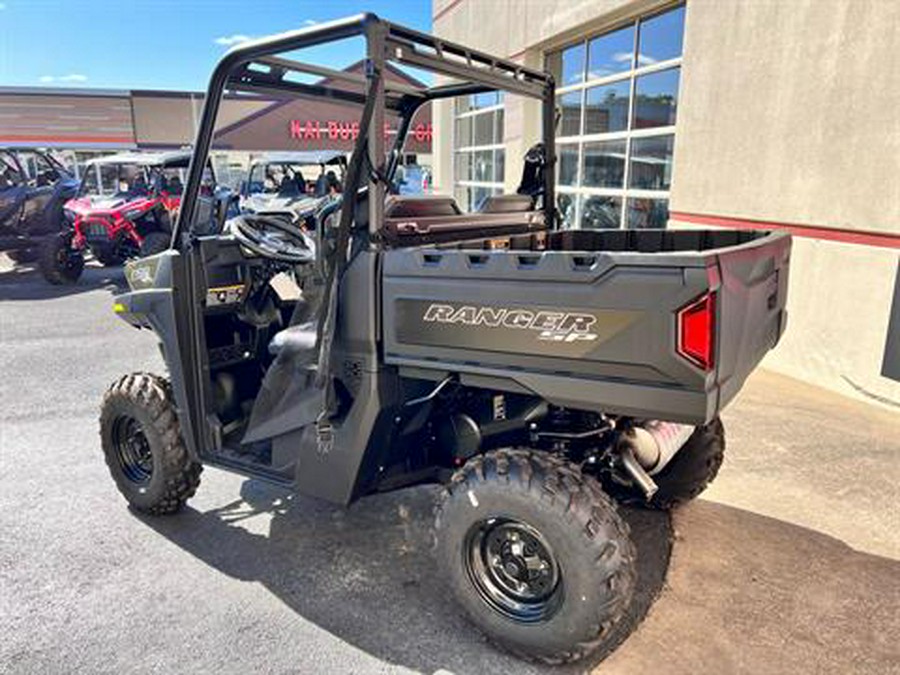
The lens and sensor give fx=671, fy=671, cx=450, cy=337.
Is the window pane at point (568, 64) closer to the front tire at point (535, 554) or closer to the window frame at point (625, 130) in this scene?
the window frame at point (625, 130)

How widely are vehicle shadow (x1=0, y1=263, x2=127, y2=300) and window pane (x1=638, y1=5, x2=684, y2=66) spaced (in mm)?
8486

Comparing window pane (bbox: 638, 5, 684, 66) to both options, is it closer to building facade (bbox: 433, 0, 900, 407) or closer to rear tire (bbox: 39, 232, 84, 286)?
building facade (bbox: 433, 0, 900, 407)

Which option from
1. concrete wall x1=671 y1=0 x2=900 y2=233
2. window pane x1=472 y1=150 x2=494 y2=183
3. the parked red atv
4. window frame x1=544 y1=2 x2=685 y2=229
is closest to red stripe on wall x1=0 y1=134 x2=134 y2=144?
the parked red atv

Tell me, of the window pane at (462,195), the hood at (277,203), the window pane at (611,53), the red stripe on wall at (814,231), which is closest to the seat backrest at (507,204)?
the red stripe on wall at (814,231)

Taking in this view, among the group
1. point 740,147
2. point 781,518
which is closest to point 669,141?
point 740,147

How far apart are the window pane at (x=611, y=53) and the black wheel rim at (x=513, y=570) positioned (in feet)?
23.9

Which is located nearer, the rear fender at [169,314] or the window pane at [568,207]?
the rear fender at [169,314]

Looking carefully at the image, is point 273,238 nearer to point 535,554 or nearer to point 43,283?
point 535,554

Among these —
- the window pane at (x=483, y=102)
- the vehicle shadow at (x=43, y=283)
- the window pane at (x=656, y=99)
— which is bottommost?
the vehicle shadow at (x=43, y=283)

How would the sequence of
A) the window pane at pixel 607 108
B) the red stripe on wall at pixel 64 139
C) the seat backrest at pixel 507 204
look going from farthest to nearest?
1. the red stripe on wall at pixel 64 139
2. the window pane at pixel 607 108
3. the seat backrest at pixel 507 204

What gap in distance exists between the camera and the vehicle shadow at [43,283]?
1045 cm

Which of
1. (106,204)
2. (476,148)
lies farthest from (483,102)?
(106,204)

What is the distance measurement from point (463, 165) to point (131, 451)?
1184 cm

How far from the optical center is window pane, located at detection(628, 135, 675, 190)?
759cm
